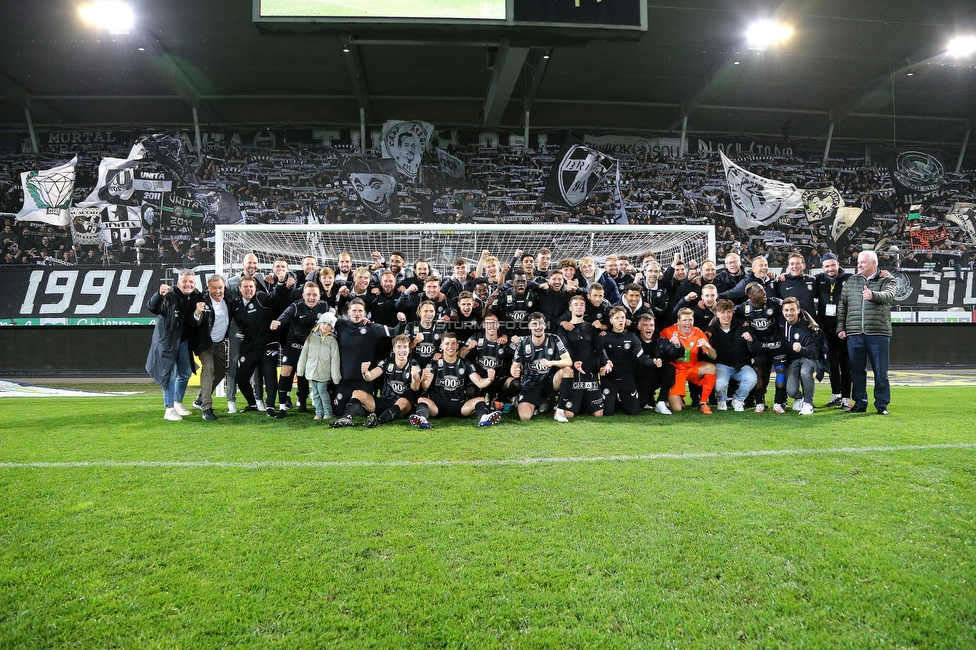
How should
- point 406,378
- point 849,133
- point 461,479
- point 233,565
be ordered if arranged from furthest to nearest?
point 849,133 < point 406,378 < point 461,479 < point 233,565

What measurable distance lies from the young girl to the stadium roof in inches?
296

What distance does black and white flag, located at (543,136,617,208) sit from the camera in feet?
57.4

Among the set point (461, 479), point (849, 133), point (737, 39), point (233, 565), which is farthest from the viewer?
point (849, 133)

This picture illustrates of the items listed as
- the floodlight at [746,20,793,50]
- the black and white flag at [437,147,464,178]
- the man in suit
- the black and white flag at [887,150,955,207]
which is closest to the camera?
the man in suit

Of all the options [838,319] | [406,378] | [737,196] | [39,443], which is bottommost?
Answer: [39,443]

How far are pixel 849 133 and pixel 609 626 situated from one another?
72.2 ft

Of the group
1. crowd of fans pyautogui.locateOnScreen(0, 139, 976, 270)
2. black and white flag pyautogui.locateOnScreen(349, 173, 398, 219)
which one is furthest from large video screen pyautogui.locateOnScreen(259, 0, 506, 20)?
black and white flag pyautogui.locateOnScreen(349, 173, 398, 219)

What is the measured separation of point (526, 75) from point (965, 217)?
50.2ft

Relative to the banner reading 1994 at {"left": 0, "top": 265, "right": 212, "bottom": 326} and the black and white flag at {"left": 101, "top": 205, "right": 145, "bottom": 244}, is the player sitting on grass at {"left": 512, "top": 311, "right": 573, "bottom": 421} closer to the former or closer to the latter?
the banner reading 1994 at {"left": 0, "top": 265, "right": 212, "bottom": 326}

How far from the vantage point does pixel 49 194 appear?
16031mm

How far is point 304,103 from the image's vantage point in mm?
16938

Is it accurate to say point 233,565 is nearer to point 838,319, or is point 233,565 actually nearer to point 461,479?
point 461,479

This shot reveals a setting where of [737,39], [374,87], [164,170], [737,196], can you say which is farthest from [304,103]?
[737,196]

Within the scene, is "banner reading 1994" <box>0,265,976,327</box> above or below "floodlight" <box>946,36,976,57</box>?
below
